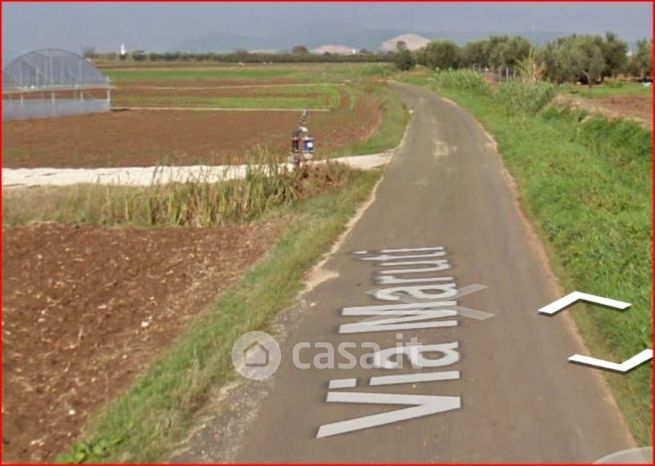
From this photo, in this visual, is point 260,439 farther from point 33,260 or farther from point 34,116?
point 34,116

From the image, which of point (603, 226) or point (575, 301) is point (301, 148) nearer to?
point (603, 226)

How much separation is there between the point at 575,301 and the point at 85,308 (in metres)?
5.14

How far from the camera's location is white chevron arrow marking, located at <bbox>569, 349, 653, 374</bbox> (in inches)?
194

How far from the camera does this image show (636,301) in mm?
5930

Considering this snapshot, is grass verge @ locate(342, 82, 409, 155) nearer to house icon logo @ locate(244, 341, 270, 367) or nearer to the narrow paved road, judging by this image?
the narrow paved road

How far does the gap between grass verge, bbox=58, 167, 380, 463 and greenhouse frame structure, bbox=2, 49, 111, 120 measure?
27.4 meters

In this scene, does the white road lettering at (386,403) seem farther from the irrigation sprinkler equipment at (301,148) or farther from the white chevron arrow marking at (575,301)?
the irrigation sprinkler equipment at (301,148)

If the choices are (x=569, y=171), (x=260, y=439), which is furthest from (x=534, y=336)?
(x=569, y=171)

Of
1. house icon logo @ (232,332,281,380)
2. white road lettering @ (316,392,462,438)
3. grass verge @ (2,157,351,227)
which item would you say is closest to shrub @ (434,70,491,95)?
grass verge @ (2,157,351,227)

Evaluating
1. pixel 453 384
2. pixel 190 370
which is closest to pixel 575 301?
pixel 453 384

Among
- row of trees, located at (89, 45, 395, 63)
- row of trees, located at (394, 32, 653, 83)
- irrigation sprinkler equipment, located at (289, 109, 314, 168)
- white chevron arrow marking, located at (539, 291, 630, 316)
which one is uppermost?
row of trees, located at (89, 45, 395, 63)

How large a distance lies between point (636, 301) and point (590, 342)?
2.52 ft

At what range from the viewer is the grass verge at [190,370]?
161 inches

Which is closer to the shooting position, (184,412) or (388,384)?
(184,412)
